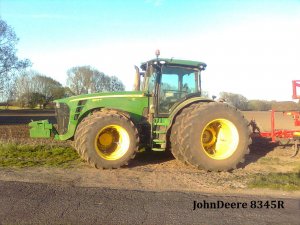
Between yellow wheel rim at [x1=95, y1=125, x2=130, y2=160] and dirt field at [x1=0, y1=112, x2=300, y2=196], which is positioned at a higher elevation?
yellow wheel rim at [x1=95, y1=125, x2=130, y2=160]

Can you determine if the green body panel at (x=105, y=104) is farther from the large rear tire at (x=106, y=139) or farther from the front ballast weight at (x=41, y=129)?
the large rear tire at (x=106, y=139)

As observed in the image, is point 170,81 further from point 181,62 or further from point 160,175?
point 160,175

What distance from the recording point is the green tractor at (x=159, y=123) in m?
8.24

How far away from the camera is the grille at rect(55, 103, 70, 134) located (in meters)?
9.09

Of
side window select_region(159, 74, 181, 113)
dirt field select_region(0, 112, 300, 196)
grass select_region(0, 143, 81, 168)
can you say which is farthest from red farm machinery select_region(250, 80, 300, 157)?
grass select_region(0, 143, 81, 168)

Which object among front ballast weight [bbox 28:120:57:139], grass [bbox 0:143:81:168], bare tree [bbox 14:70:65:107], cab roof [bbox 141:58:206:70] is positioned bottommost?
grass [bbox 0:143:81:168]

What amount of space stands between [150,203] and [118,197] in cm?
60

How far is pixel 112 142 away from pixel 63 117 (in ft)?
4.91

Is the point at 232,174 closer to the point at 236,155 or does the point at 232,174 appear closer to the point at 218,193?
the point at 236,155

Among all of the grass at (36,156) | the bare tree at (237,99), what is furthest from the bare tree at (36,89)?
the grass at (36,156)

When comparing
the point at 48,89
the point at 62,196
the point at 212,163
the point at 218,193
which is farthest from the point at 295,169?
the point at 48,89

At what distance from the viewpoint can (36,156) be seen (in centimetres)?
968

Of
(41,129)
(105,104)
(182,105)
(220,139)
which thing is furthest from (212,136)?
(41,129)

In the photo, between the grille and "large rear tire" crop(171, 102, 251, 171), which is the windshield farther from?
the grille
